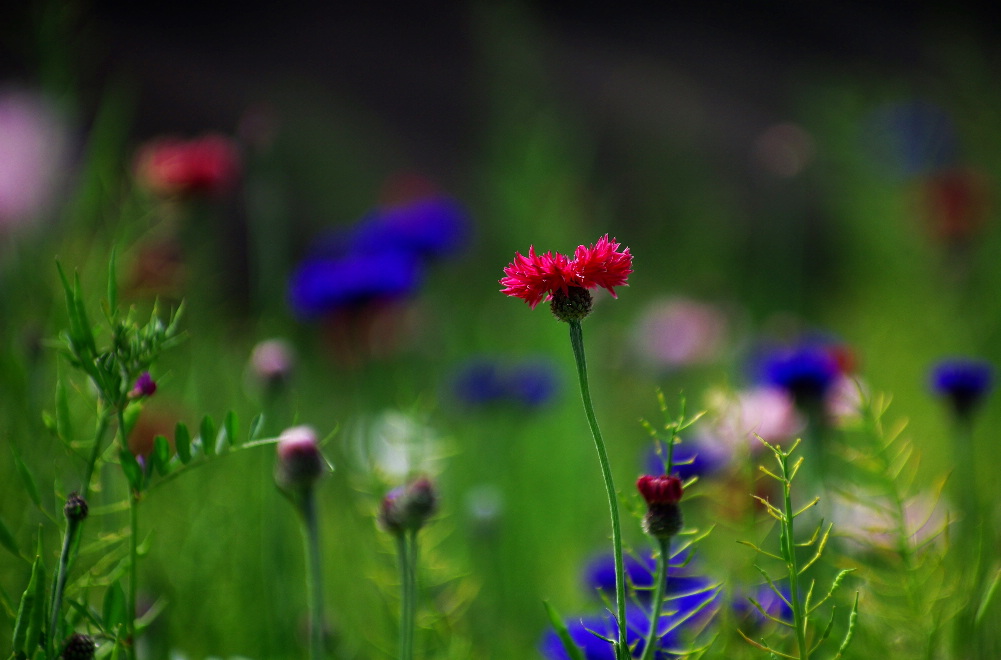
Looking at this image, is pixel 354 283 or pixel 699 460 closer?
pixel 699 460

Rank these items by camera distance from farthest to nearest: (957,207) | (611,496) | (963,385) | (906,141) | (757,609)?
(906,141)
(957,207)
(963,385)
(757,609)
(611,496)

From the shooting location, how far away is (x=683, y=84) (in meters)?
2.79

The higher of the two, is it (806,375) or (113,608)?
(806,375)

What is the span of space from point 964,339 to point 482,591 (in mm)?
624

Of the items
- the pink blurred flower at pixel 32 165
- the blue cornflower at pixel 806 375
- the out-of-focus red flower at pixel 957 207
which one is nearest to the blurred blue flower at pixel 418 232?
the pink blurred flower at pixel 32 165

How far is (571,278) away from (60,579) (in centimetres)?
19

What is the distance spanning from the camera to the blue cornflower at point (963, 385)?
469mm

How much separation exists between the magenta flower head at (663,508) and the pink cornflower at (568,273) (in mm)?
67

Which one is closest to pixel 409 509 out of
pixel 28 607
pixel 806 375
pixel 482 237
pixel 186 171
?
pixel 28 607

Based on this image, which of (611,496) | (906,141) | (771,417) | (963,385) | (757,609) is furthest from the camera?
(906,141)

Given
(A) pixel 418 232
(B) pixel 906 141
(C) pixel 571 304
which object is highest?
(B) pixel 906 141

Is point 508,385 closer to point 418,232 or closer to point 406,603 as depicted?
point 418,232

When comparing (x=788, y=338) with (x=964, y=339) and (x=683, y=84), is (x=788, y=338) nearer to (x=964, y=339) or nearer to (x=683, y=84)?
(x=964, y=339)

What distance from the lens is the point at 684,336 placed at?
1167 millimetres
